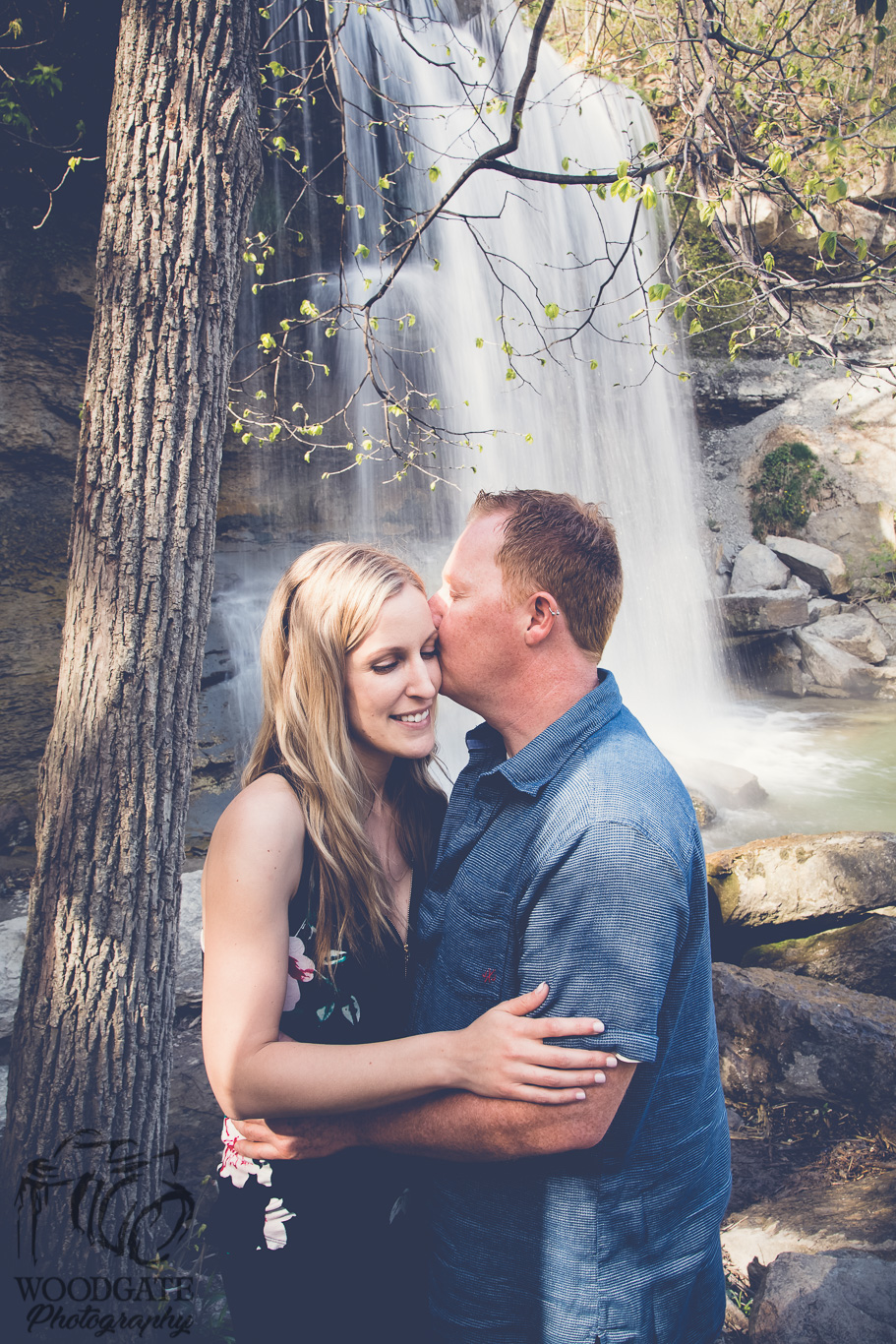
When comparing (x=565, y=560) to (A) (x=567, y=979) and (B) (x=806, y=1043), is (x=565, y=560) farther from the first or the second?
(B) (x=806, y=1043)

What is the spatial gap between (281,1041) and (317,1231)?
485 mm

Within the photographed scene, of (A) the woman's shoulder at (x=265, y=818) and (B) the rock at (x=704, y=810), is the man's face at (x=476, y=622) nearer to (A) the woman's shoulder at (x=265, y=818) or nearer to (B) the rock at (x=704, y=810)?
(A) the woman's shoulder at (x=265, y=818)

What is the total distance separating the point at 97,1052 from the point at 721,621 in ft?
37.6

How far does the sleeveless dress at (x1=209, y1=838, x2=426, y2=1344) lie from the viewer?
159cm

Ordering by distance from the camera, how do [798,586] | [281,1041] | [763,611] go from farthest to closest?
[798,586] < [763,611] < [281,1041]

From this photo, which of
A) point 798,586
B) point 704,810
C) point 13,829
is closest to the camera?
point 13,829

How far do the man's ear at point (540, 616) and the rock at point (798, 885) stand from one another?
3.05 meters

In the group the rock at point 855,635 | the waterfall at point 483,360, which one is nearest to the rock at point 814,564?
the rock at point 855,635

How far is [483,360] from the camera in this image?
34.4ft

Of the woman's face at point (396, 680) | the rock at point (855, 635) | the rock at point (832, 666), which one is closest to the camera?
the woman's face at point (396, 680)

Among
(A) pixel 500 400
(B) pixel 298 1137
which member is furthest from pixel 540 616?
(A) pixel 500 400

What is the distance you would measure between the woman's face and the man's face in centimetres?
5

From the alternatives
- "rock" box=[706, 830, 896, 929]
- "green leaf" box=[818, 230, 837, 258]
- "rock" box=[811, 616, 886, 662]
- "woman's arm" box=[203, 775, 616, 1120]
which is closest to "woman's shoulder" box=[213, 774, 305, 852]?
"woman's arm" box=[203, 775, 616, 1120]

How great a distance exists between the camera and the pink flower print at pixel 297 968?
1611 millimetres
